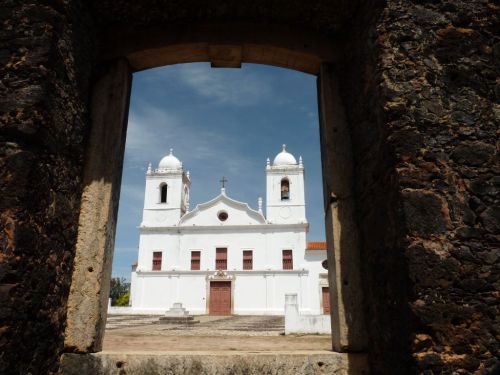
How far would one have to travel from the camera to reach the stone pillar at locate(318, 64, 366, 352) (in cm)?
288

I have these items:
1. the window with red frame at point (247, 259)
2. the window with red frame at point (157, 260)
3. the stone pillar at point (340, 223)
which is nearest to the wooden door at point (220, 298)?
the window with red frame at point (247, 259)

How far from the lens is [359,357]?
9.11 feet

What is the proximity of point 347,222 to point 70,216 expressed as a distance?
2.05 m

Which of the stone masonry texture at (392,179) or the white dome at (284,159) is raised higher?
the white dome at (284,159)

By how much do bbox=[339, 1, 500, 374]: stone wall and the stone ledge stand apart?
1.51 ft

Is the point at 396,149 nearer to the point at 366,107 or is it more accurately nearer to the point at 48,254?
the point at 366,107

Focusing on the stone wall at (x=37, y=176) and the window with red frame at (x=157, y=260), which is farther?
the window with red frame at (x=157, y=260)

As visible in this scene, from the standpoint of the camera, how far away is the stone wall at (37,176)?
2.19 metres

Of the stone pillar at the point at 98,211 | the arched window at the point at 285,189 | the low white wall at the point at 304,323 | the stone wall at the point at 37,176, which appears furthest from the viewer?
the arched window at the point at 285,189

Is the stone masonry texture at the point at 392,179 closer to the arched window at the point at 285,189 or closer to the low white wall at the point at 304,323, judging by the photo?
the low white wall at the point at 304,323

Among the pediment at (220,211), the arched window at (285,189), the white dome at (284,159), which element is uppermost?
the white dome at (284,159)

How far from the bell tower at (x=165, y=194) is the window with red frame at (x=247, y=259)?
6077 millimetres

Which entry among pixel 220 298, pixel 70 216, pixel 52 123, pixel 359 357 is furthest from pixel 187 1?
pixel 220 298

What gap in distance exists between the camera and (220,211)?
31453 millimetres
